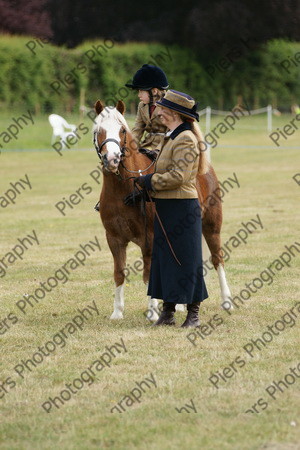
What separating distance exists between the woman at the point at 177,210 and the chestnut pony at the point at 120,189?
1.07 feet

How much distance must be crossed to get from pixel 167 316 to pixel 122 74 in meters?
31.4

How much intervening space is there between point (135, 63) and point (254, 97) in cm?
764

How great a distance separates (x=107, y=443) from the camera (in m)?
4.85

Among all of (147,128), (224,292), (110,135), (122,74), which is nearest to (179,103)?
(110,135)

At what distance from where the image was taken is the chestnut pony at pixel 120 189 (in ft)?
24.2

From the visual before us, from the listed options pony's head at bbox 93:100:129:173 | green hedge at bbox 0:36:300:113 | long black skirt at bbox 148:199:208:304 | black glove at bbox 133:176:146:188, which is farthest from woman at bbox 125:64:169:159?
green hedge at bbox 0:36:300:113

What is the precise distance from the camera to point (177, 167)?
7273mm

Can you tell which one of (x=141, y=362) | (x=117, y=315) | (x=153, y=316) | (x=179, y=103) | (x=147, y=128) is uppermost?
(x=179, y=103)

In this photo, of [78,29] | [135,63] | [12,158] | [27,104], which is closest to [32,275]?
[12,158]

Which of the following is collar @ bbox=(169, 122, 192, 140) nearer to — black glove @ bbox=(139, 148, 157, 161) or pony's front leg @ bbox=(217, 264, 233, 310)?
black glove @ bbox=(139, 148, 157, 161)

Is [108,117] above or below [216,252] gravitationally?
above

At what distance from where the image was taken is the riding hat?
23.4 ft

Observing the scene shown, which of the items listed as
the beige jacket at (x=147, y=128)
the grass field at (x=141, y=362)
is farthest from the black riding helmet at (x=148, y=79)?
the grass field at (x=141, y=362)

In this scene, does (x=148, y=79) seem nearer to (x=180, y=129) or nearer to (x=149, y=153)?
(x=149, y=153)
